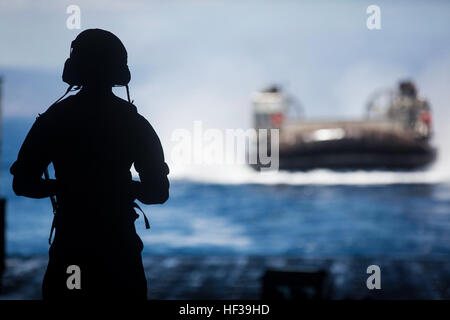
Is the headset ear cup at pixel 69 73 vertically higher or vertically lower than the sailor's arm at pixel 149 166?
higher

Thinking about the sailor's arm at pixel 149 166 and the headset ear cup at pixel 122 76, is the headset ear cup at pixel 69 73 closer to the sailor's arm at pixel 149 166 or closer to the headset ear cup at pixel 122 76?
the headset ear cup at pixel 122 76

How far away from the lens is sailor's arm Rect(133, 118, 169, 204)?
5.30ft

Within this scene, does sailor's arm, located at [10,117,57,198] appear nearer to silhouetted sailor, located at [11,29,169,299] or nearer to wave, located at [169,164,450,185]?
silhouetted sailor, located at [11,29,169,299]

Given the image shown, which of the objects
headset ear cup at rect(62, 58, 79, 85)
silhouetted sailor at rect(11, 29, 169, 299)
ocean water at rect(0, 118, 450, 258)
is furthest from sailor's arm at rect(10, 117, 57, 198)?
ocean water at rect(0, 118, 450, 258)

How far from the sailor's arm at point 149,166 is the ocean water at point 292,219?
6196 mm

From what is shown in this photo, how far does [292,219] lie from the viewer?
659 inches

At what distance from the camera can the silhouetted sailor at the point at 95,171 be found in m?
1.58

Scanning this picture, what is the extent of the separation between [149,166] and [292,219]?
50.4 ft

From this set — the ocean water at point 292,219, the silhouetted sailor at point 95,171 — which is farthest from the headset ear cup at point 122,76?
the ocean water at point 292,219

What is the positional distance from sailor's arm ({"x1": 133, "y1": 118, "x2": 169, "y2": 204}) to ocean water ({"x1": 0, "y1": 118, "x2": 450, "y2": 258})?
20.3 ft

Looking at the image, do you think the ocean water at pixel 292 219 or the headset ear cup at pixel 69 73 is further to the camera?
the ocean water at pixel 292 219

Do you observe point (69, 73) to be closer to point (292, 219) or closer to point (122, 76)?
point (122, 76)

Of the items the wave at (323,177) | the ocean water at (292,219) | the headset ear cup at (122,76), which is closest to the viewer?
the headset ear cup at (122,76)
